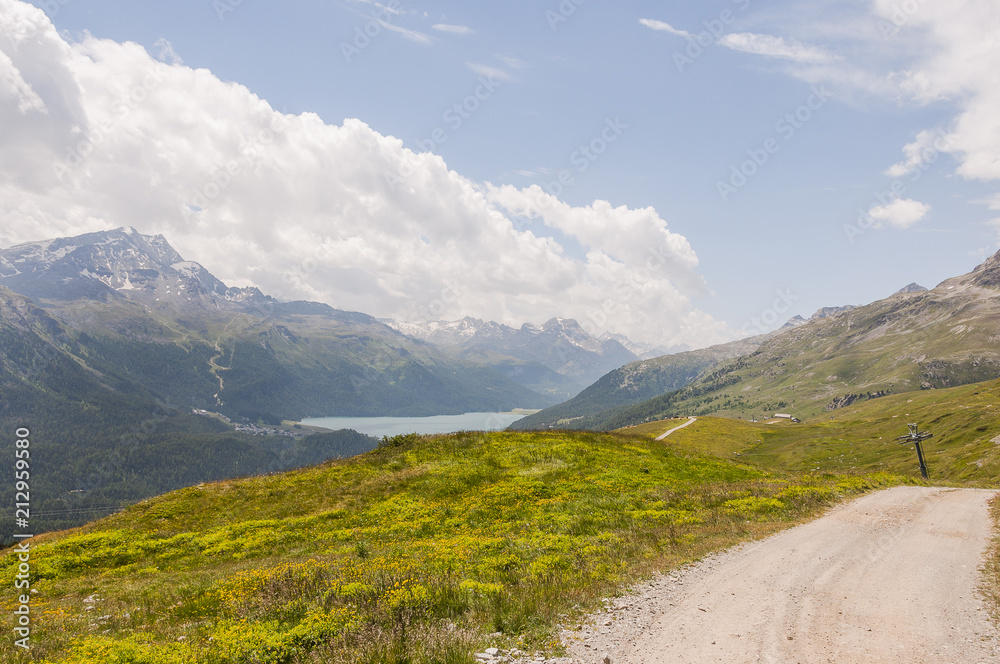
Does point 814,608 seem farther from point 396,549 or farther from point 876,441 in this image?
point 876,441

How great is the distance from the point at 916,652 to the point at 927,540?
12.9 meters

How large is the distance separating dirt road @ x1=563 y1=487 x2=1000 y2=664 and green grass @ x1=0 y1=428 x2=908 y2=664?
155 cm

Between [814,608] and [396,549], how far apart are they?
1520 cm

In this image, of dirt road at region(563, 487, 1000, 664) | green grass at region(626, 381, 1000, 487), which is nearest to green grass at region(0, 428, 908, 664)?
dirt road at region(563, 487, 1000, 664)

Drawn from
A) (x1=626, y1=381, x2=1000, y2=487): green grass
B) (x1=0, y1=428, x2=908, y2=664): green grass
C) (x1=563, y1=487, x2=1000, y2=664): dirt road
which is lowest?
(x1=626, y1=381, x2=1000, y2=487): green grass

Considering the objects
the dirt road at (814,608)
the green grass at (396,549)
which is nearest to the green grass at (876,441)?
the green grass at (396,549)

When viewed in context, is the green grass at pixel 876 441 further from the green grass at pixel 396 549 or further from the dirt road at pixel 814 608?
the dirt road at pixel 814 608

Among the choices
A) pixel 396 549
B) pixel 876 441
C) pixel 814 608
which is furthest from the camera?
pixel 876 441

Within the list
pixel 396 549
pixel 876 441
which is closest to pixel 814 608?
pixel 396 549

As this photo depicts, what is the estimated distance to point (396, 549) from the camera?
761 inches

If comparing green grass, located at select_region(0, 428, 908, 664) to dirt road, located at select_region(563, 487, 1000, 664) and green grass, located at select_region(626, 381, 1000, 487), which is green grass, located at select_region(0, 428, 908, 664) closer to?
dirt road, located at select_region(563, 487, 1000, 664)

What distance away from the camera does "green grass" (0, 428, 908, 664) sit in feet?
34.4

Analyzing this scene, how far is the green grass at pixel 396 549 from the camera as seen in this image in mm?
10500

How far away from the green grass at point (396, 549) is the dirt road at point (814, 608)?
5.08 ft
